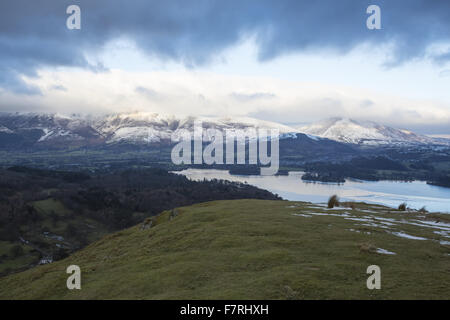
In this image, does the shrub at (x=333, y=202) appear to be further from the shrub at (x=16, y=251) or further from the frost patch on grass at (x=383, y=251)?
the shrub at (x=16, y=251)

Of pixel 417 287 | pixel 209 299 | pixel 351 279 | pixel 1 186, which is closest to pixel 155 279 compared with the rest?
pixel 209 299

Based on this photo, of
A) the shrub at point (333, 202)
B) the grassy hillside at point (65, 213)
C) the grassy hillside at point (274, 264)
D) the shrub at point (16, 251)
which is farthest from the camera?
the grassy hillside at point (65, 213)

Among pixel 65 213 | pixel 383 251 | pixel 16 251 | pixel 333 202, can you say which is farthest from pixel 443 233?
pixel 65 213

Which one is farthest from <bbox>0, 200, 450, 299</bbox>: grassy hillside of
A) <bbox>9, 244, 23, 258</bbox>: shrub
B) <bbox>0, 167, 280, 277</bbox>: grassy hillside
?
<bbox>9, 244, 23, 258</bbox>: shrub

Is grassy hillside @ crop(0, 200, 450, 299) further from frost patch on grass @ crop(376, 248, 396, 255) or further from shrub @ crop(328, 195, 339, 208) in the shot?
shrub @ crop(328, 195, 339, 208)

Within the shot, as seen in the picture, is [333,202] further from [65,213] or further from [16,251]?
[65,213]

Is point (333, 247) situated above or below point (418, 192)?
above

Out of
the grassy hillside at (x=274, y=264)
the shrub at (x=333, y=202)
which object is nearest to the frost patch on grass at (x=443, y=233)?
the grassy hillside at (x=274, y=264)
